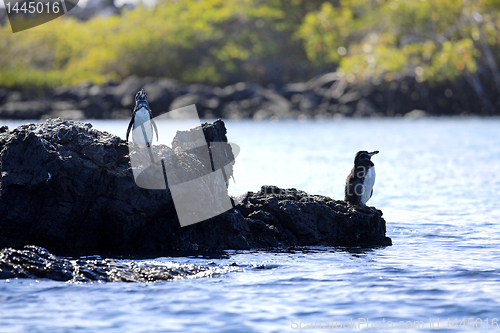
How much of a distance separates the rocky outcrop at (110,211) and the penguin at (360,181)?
661 mm

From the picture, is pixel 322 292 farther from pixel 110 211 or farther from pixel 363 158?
pixel 363 158

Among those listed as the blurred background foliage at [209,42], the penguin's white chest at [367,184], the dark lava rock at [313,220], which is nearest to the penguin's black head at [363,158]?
the penguin's white chest at [367,184]

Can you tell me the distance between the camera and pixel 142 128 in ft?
27.8

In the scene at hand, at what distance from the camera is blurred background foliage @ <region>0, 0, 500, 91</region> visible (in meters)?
52.4

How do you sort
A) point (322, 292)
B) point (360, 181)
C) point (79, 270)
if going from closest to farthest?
1. point (322, 292)
2. point (79, 270)
3. point (360, 181)

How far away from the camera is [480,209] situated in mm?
11758

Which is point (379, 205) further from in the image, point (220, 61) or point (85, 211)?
point (220, 61)

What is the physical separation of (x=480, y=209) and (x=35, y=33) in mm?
60581

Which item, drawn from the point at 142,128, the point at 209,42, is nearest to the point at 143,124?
the point at 142,128

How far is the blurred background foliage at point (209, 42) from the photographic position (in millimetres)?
52438

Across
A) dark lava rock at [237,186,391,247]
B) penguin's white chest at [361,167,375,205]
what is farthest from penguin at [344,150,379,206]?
dark lava rock at [237,186,391,247]

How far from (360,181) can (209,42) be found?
52.4 metres

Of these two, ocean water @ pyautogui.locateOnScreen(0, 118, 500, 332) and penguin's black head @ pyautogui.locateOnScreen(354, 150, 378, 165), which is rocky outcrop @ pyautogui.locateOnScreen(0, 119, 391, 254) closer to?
ocean water @ pyautogui.locateOnScreen(0, 118, 500, 332)

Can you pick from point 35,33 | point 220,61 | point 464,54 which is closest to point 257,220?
point 464,54
